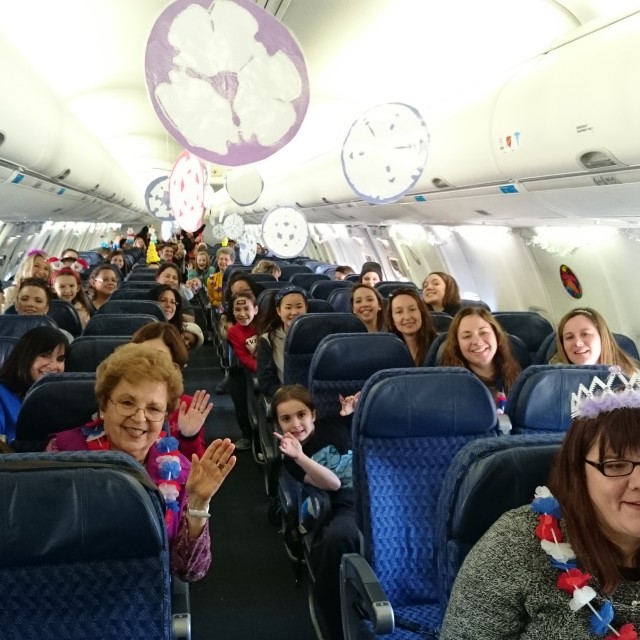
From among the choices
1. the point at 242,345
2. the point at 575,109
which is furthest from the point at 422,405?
the point at 242,345

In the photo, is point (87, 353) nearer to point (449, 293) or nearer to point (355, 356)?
point (355, 356)

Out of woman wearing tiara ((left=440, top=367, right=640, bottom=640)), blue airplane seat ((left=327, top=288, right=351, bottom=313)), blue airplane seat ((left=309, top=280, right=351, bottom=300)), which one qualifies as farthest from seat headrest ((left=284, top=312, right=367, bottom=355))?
woman wearing tiara ((left=440, top=367, right=640, bottom=640))

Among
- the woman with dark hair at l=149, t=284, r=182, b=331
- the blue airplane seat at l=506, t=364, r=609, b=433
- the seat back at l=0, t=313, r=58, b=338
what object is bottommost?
the blue airplane seat at l=506, t=364, r=609, b=433

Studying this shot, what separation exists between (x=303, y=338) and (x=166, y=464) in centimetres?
277

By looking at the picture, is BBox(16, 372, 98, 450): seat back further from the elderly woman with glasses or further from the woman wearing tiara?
the woman wearing tiara

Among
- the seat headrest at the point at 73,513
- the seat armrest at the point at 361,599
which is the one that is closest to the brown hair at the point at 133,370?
the seat headrest at the point at 73,513

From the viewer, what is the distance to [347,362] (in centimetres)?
448

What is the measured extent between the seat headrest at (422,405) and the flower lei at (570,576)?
4.23ft

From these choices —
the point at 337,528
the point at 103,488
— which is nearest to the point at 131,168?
the point at 337,528

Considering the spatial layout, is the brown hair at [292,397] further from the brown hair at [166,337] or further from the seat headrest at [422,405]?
the seat headrest at [422,405]

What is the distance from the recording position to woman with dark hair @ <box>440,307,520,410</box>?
166 inches

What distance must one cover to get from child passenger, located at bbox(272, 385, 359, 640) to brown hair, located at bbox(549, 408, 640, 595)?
5.59 feet

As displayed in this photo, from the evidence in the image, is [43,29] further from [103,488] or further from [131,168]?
[131,168]

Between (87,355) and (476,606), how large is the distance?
9.82 feet
